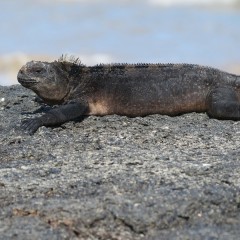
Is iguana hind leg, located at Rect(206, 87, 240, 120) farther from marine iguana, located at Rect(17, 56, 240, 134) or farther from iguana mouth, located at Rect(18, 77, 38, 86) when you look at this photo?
iguana mouth, located at Rect(18, 77, 38, 86)

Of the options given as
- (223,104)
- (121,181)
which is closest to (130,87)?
(223,104)

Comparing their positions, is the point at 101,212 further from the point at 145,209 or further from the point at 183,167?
the point at 183,167

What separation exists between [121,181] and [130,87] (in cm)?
242

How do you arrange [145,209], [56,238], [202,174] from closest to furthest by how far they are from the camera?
[56,238] → [145,209] → [202,174]

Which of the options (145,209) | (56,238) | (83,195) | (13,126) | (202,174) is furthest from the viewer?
(13,126)

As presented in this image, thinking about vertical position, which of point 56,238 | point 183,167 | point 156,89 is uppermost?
point 156,89

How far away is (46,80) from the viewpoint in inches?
257

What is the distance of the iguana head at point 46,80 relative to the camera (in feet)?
21.1

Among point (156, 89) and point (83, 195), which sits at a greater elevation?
point (156, 89)

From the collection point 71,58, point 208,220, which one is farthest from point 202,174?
point 71,58

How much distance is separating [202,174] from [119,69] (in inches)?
97.7

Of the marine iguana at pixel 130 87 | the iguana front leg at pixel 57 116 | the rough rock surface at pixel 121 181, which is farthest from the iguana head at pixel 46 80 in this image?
the rough rock surface at pixel 121 181

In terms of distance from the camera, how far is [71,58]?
6742 mm

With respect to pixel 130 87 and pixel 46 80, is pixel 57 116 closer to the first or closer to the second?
pixel 46 80
